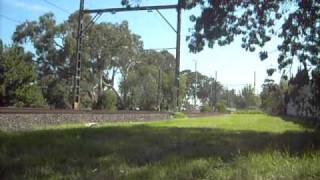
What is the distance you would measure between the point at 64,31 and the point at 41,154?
253 feet

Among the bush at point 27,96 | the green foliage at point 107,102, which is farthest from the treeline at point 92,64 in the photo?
the bush at point 27,96

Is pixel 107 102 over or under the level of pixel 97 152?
over

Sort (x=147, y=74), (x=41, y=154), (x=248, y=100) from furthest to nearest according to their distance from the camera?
1. (x=248, y=100)
2. (x=147, y=74)
3. (x=41, y=154)

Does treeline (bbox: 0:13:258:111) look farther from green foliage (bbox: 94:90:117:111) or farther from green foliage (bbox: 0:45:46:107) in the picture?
green foliage (bbox: 0:45:46:107)

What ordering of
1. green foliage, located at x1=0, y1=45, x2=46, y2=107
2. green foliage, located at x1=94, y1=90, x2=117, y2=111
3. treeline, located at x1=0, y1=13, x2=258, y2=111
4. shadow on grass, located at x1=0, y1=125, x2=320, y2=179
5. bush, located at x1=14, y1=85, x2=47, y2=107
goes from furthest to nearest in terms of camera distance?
treeline, located at x1=0, y1=13, x2=258, y2=111 < green foliage, located at x1=94, y1=90, x2=117, y2=111 < bush, located at x1=14, y1=85, x2=47, y2=107 < green foliage, located at x1=0, y1=45, x2=46, y2=107 < shadow on grass, located at x1=0, y1=125, x2=320, y2=179

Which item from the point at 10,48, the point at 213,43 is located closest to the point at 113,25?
the point at 10,48

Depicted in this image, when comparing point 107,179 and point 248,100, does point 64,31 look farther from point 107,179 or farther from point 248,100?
point 248,100

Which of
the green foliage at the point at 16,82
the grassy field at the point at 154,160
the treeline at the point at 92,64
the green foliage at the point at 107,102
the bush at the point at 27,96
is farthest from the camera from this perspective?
the treeline at the point at 92,64

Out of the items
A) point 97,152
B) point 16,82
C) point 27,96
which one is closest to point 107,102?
point 27,96

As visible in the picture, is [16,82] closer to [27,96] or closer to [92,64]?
[27,96]

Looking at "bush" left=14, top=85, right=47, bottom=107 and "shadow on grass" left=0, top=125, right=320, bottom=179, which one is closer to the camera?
"shadow on grass" left=0, top=125, right=320, bottom=179

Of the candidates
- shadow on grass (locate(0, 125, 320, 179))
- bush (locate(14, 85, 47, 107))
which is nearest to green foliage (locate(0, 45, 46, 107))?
bush (locate(14, 85, 47, 107))

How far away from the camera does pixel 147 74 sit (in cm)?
10781

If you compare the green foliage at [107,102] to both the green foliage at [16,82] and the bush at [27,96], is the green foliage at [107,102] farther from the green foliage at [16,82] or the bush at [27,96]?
the bush at [27,96]
